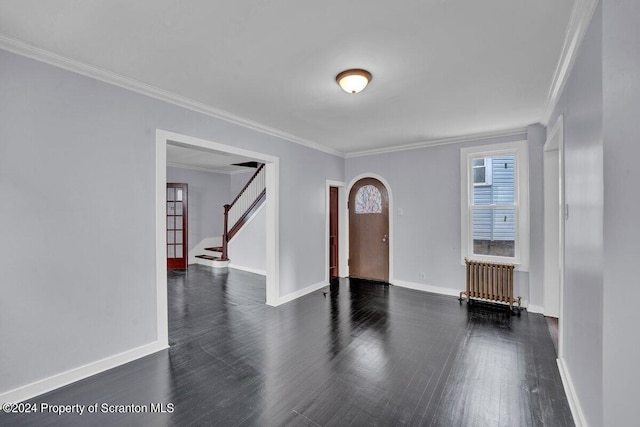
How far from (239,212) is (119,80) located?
4836 mm

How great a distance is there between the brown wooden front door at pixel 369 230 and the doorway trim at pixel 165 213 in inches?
82.9

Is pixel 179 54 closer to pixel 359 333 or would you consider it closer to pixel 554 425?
pixel 359 333

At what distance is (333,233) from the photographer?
6.02 metres

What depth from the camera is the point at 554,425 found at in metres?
1.90

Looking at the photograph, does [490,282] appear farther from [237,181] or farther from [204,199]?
[204,199]

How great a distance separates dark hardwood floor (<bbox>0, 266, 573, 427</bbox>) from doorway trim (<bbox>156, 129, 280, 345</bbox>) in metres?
0.34

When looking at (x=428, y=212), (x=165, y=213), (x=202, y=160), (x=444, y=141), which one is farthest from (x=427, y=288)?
(x=202, y=160)

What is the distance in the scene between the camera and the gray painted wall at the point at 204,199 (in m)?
7.67

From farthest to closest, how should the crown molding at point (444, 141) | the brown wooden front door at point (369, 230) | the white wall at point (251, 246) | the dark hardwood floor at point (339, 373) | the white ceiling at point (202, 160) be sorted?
the white wall at point (251, 246) < the white ceiling at point (202, 160) < the brown wooden front door at point (369, 230) < the crown molding at point (444, 141) < the dark hardwood floor at point (339, 373)

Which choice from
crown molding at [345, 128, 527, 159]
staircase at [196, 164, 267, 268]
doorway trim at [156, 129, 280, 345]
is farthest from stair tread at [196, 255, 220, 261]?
crown molding at [345, 128, 527, 159]

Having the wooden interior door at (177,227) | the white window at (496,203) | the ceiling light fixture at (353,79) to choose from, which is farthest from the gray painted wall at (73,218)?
the wooden interior door at (177,227)

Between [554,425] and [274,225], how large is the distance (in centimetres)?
353

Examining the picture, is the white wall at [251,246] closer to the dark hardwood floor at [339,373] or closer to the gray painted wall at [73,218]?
the dark hardwood floor at [339,373]

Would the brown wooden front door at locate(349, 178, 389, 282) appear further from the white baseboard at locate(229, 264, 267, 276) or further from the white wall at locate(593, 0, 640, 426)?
the white wall at locate(593, 0, 640, 426)
